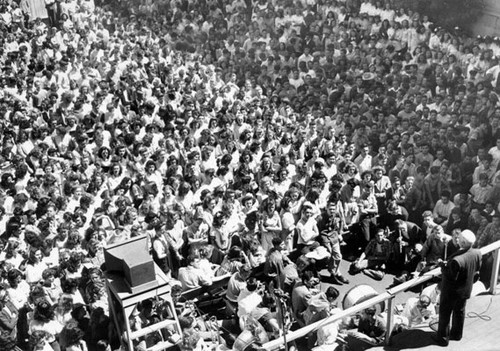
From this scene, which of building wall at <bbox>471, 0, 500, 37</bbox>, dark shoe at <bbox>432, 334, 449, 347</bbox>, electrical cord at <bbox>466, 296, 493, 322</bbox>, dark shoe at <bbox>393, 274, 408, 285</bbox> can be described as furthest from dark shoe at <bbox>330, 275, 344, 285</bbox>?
building wall at <bbox>471, 0, 500, 37</bbox>

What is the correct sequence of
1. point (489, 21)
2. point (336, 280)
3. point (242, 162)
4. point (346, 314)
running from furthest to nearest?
point (489, 21) < point (242, 162) < point (336, 280) < point (346, 314)

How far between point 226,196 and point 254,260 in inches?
45.9

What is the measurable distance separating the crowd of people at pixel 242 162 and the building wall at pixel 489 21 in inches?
64.6

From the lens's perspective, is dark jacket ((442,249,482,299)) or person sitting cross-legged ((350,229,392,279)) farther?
person sitting cross-legged ((350,229,392,279))

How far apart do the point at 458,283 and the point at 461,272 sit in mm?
129

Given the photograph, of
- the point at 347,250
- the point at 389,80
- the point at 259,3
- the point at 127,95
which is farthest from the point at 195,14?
the point at 347,250

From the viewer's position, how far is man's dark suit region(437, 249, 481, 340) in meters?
6.79

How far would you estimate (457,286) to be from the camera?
6.85 m

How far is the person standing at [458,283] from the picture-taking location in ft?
22.3

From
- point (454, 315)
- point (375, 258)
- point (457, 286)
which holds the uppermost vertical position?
point (457, 286)

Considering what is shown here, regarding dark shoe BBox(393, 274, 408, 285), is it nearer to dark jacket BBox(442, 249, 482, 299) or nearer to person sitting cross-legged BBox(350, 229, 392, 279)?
person sitting cross-legged BBox(350, 229, 392, 279)

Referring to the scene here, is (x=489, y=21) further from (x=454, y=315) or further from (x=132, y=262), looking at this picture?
(x=132, y=262)

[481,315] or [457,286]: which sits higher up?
[457,286]

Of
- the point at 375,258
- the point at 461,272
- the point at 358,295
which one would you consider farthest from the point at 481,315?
the point at 375,258
